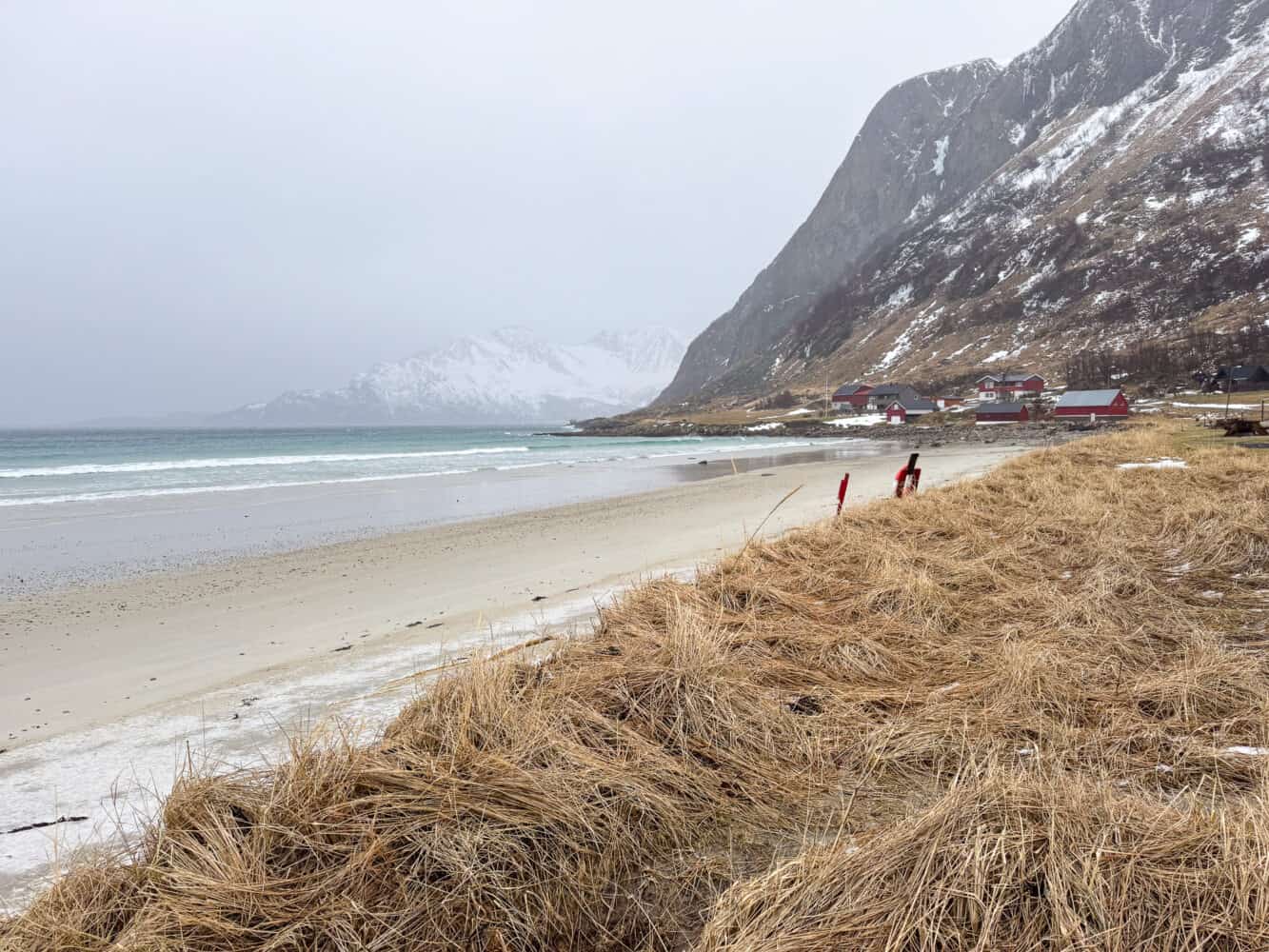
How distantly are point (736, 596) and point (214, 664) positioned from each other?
4.90m

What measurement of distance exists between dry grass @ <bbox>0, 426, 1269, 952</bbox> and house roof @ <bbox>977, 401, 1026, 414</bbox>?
3182 inches

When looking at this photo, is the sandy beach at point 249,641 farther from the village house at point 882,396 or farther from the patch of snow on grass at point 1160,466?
the village house at point 882,396

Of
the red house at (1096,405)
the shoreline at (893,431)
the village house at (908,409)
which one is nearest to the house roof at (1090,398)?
the red house at (1096,405)

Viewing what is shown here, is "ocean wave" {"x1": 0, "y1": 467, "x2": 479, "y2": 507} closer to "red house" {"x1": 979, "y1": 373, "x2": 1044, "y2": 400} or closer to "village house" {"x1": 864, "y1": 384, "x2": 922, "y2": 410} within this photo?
"red house" {"x1": 979, "y1": 373, "x2": 1044, "y2": 400}

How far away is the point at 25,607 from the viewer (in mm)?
9094

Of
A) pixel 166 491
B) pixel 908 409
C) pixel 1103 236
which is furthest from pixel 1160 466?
pixel 1103 236

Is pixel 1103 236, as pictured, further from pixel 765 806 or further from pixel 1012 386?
pixel 765 806

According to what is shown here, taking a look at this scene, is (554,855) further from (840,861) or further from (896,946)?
(896,946)

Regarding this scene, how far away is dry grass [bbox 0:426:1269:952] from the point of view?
6.90 feet

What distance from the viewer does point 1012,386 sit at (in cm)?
9238

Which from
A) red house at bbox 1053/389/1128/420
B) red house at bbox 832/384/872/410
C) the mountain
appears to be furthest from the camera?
→ red house at bbox 832/384/872/410

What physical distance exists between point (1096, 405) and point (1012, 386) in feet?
89.6

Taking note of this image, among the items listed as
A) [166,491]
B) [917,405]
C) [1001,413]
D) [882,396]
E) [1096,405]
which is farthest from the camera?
[882,396]

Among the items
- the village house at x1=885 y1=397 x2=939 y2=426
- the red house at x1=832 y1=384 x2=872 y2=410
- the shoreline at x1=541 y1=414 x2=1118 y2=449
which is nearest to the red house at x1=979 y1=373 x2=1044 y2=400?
the village house at x1=885 y1=397 x2=939 y2=426
